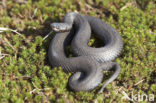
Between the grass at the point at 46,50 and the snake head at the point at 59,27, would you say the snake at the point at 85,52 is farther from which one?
the grass at the point at 46,50

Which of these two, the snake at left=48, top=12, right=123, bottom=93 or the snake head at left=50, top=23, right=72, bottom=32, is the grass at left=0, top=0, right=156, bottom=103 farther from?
the snake head at left=50, top=23, right=72, bottom=32

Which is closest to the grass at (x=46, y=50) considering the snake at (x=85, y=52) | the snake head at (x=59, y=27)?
the snake at (x=85, y=52)

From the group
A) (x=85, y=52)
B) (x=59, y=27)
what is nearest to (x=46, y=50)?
(x=59, y=27)

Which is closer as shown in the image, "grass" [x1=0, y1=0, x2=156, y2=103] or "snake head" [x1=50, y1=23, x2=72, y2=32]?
"grass" [x1=0, y1=0, x2=156, y2=103]

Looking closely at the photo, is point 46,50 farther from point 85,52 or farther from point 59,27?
point 85,52

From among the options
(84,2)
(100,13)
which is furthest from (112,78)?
(84,2)

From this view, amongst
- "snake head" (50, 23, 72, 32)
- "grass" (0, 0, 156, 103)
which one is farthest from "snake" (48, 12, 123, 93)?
"grass" (0, 0, 156, 103)
